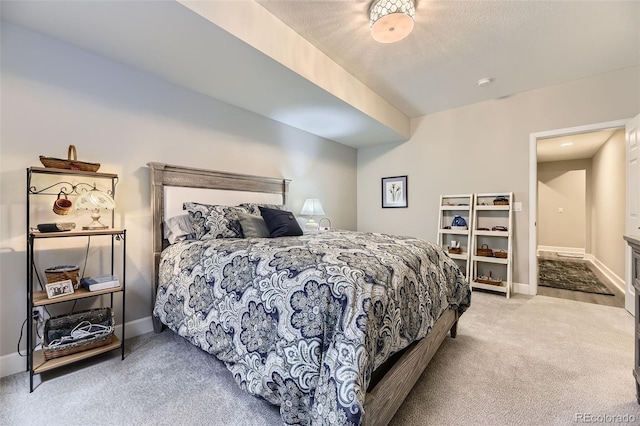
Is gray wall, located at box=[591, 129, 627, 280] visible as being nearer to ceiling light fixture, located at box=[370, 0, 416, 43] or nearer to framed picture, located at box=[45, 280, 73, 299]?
ceiling light fixture, located at box=[370, 0, 416, 43]

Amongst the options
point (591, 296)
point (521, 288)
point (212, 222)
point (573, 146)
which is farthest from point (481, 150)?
point (212, 222)

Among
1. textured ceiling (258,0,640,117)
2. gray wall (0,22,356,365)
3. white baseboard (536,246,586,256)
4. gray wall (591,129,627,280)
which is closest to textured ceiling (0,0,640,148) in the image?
textured ceiling (258,0,640,117)

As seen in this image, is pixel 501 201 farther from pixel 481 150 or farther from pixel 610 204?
pixel 610 204

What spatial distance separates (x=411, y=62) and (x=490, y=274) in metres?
2.93

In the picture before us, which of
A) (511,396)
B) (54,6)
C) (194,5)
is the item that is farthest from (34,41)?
(511,396)

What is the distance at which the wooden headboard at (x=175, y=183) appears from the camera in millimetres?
2389

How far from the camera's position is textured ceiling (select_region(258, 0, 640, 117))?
6.81ft

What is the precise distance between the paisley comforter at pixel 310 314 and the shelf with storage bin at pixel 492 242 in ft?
7.12

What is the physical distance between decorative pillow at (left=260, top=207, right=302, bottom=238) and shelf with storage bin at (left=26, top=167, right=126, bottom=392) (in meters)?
1.12

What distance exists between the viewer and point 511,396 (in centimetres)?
152

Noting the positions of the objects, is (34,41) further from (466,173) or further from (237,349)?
(466,173)

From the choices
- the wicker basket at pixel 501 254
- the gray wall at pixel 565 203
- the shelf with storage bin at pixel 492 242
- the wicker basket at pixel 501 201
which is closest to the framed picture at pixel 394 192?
the shelf with storage bin at pixel 492 242

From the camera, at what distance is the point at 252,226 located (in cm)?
243

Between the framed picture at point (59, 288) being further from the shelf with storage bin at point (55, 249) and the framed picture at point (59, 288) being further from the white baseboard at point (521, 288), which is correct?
the white baseboard at point (521, 288)
